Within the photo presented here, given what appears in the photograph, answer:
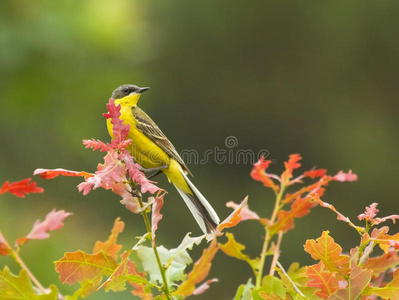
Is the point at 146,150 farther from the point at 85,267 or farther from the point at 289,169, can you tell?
the point at 85,267

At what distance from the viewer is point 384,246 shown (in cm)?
78

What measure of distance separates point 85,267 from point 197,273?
0.15 meters

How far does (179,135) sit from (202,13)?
8.15 ft

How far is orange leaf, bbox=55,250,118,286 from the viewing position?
0.81 m

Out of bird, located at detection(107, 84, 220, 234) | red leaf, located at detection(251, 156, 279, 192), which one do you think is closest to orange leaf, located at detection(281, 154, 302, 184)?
red leaf, located at detection(251, 156, 279, 192)

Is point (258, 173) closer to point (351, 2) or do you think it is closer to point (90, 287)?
point (90, 287)

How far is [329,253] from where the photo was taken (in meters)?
0.74

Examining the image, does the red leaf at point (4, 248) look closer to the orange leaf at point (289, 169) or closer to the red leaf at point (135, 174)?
the red leaf at point (135, 174)

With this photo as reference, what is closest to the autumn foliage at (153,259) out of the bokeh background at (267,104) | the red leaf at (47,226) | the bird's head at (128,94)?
the red leaf at (47,226)

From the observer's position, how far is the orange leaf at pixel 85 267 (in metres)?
0.81

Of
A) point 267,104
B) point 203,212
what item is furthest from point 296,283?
point 267,104

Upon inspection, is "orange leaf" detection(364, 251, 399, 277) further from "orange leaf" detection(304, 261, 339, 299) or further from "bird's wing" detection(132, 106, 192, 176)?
"bird's wing" detection(132, 106, 192, 176)

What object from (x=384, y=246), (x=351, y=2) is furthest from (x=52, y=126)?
(x=351, y=2)

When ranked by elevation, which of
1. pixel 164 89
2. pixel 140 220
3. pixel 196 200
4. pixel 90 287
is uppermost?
pixel 90 287
